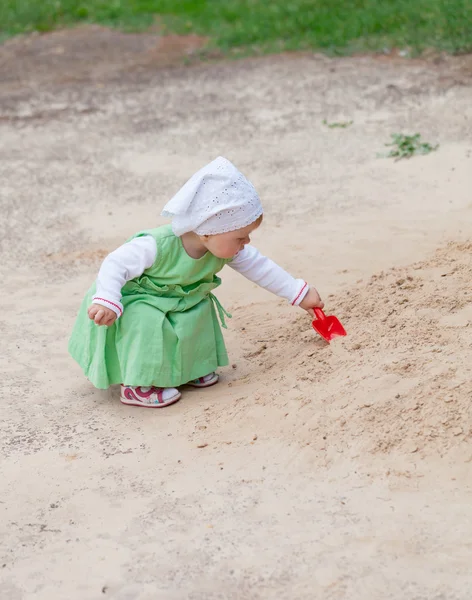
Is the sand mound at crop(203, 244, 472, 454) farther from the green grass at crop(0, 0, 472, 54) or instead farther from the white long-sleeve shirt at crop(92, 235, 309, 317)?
the green grass at crop(0, 0, 472, 54)

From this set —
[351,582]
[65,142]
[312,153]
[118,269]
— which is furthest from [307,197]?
[351,582]

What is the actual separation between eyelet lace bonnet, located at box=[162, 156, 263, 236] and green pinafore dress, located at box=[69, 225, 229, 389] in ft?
0.55

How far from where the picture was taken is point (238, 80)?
7.54 meters

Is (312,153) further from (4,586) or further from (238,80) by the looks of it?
(4,586)

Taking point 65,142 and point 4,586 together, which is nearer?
point 4,586

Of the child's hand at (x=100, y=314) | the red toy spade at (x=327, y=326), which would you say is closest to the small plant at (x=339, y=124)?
the red toy spade at (x=327, y=326)

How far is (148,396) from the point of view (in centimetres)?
347

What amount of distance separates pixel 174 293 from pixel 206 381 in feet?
1.26

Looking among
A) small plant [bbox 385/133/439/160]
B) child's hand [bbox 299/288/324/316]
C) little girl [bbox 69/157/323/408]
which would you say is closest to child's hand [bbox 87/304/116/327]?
little girl [bbox 69/157/323/408]

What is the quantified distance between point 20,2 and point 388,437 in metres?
7.95

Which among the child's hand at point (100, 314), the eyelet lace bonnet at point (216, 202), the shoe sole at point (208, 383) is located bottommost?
the shoe sole at point (208, 383)

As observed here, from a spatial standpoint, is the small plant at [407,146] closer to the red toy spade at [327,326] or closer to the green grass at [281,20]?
the green grass at [281,20]

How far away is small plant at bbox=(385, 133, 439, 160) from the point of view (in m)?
5.89

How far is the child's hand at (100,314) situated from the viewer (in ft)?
10.6
